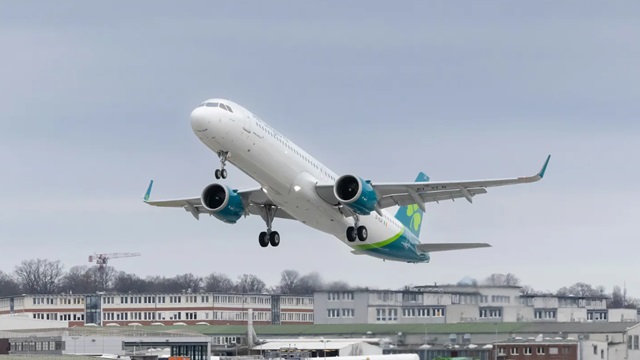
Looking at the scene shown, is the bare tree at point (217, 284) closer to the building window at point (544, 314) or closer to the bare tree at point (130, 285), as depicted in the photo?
the bare tree at point (130, 285)

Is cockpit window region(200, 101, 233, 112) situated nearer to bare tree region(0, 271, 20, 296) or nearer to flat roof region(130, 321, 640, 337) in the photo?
flat roof region(130, 321, 640, 337)

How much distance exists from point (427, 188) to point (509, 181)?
15.2ft

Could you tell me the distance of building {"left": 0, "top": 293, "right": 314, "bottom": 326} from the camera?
161 meters

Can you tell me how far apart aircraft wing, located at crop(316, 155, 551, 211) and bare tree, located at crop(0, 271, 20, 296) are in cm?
11983

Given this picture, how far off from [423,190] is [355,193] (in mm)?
4095

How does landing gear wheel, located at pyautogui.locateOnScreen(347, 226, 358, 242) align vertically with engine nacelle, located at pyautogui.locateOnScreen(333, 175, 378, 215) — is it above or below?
below

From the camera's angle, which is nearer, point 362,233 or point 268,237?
point 362,233

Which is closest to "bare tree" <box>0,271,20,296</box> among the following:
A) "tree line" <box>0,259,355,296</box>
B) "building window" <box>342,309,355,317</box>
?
"tree line" <box>0,259,355,296</box>

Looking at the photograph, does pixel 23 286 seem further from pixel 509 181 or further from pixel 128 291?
pixel 509 181

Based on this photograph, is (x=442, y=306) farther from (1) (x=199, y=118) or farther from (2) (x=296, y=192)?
(1) (x=199, y=118)

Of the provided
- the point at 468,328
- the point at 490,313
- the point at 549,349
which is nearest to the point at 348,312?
the point at 468,328

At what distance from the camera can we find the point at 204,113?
62312 millimetres

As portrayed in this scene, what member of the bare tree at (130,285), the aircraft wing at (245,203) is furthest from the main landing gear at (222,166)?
the bare tree at (130,285)

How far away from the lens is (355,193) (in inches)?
2687
